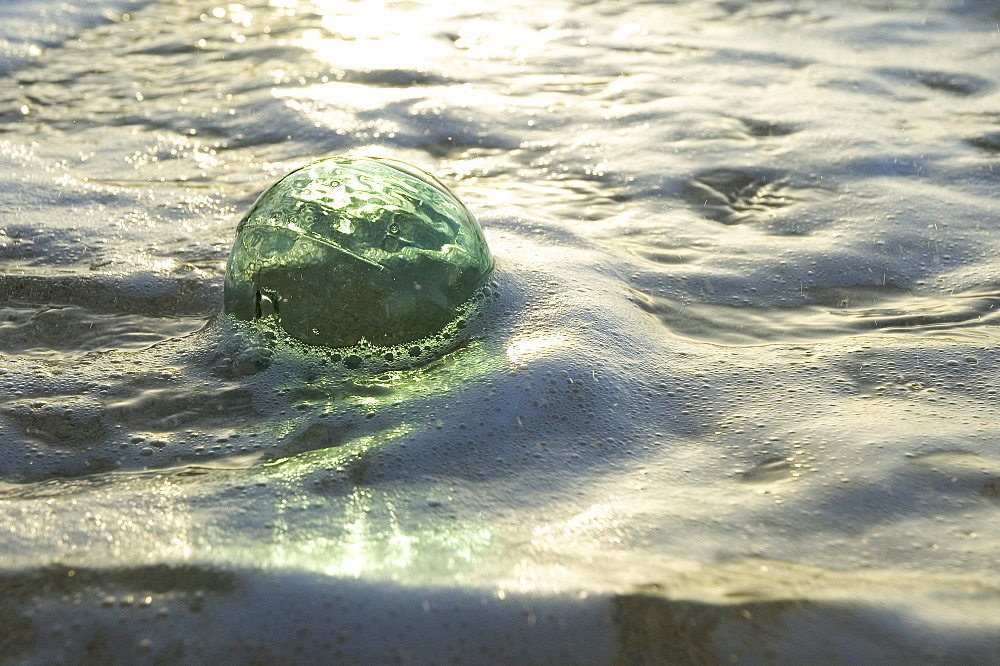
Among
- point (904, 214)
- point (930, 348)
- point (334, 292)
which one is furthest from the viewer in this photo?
point (904, 214)

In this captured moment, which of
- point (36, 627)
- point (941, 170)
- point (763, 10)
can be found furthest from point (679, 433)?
point (763, 10)

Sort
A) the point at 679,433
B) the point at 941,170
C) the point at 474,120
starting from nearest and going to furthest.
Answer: the point at 679,433 < the point at 941,170 < the point at 474,120

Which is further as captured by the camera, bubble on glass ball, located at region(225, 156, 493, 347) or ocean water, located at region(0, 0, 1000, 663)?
bubble on glass ball, located at region(225, 156, 493, 347)

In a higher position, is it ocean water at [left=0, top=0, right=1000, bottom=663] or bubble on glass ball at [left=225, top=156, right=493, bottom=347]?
Result: bubble on glass ball at [left=225, top=156, right=493, bottom=347]

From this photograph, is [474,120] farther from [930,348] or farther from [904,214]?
[930,348]

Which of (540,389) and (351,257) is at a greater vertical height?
(351,257)
